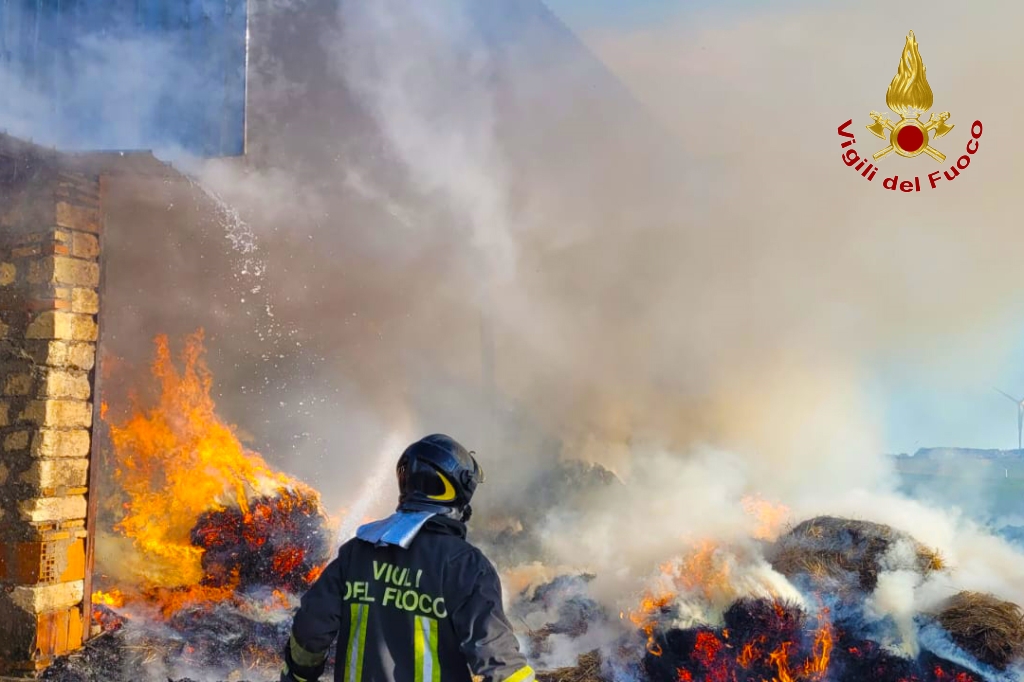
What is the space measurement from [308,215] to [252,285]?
1333mm

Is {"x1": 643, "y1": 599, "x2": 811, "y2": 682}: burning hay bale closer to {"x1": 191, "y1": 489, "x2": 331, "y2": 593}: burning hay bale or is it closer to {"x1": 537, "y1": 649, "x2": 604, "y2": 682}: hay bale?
{"x1": 537, "y1": 649, "x2": 604, "y2": 682}: hay bale

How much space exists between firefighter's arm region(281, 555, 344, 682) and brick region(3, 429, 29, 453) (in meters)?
4.86

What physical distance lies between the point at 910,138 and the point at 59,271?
9.13m

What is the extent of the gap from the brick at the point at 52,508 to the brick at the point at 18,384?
922 mm

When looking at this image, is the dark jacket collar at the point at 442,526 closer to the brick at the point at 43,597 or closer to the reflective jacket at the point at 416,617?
the reflective jacket at the point at 416,617

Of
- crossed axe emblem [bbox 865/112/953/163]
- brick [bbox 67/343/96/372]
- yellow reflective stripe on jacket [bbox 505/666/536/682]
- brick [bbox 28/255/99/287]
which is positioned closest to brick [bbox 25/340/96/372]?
brick [bbox 67/343/96/372]

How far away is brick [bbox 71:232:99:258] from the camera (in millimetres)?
6984

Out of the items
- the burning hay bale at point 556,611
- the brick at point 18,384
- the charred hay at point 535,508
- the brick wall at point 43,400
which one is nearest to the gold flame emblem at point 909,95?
the burning hay bale at point 556,611

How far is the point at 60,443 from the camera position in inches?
265

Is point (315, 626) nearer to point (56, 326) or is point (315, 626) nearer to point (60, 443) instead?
point (60, 443)

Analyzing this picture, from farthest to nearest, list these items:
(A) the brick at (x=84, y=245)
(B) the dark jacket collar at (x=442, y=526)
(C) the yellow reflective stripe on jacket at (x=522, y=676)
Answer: (A) the brick at (x=84, y=245)
(B) the dark jacket collar at (x=442, y=526)
(C) the yellow reflective stripe on jacket at (x=522, y=676)

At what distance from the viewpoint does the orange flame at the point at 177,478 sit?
782 cm

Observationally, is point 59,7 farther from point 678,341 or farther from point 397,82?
point 678,341

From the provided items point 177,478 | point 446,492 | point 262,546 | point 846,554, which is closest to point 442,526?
point 446,492
